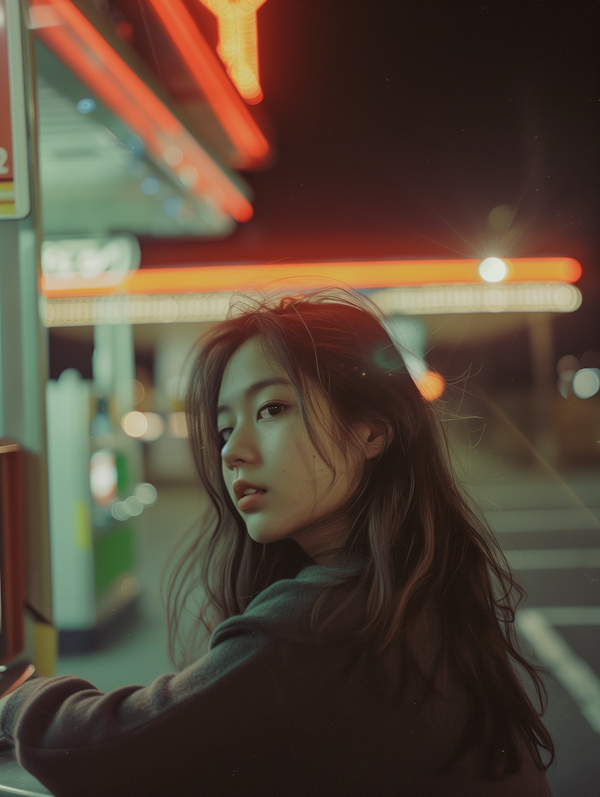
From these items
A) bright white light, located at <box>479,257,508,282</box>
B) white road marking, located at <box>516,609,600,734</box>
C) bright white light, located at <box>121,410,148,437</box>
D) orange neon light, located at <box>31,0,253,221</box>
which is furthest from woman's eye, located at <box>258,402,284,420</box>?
bright white light, located at <box>121,410,148,437</box>

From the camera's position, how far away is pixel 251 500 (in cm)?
103

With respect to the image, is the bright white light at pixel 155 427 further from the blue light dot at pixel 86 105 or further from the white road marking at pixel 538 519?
the white road marking at pixel 538 519

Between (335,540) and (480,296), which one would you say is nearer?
(335,540)

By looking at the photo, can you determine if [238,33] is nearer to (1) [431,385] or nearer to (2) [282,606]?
(1) [431,385]

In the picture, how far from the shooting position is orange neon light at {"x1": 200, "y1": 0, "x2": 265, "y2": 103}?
1.30 metres

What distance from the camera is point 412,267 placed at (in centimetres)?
122

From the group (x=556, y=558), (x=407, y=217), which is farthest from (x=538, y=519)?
(x=407, y=217)

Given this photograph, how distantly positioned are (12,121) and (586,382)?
1.15 m

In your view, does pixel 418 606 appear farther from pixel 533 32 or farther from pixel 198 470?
pixel 533 32

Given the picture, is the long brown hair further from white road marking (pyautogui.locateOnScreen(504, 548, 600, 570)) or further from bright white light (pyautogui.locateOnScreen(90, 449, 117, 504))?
bright white light (pyautogui.locateOnScreen(90, 449, 117, 504))

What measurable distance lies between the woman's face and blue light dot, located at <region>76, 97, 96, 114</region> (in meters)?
1.11

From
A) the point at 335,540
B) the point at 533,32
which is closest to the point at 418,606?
the point at 335,540

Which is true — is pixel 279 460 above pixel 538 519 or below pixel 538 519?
above

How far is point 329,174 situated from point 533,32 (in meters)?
0.46
